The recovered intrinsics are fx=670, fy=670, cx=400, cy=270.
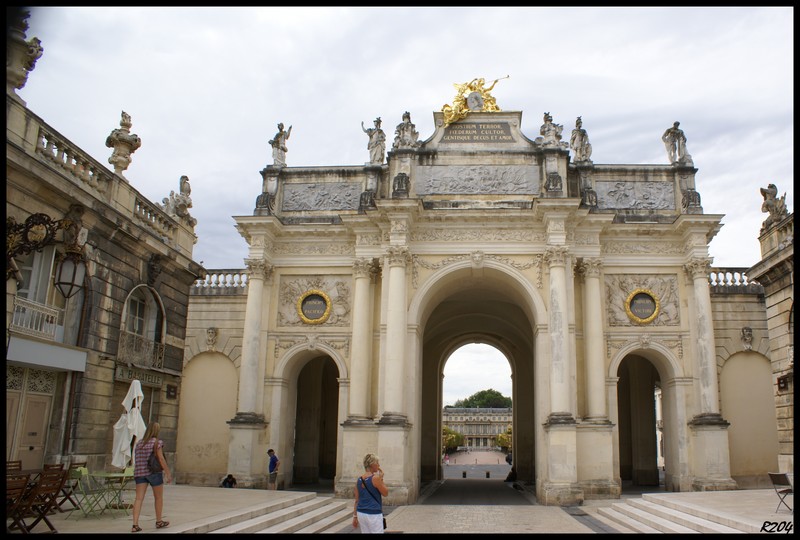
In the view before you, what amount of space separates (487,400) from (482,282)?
120m

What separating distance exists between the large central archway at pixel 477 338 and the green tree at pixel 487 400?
10615 cm

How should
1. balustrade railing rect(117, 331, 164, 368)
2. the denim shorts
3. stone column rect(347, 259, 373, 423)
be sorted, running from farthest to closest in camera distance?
stone column rect(347, 259, 373, 423) < balustrade railing rect(117, 331, 164, 368) < the denim shorts

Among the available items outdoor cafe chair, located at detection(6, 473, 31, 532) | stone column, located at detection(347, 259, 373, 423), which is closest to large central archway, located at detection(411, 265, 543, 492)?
stone column, located at detection(347, 259, 373, 423)

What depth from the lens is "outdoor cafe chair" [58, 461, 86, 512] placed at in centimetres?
1186

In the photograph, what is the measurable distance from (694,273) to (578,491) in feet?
27.9

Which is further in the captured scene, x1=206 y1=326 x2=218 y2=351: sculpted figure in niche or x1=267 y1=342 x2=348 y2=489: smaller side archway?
x1=206 y1=326 x2=218 y2=351: sculpted figure in niche

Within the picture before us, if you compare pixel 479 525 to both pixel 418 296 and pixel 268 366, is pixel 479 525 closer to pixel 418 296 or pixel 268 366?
pixel 418 296

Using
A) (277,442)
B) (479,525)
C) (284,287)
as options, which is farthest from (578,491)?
(284,287)

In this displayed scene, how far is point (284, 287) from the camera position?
79.7ft

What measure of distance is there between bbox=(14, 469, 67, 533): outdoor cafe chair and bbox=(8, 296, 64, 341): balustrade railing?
3.05 meters

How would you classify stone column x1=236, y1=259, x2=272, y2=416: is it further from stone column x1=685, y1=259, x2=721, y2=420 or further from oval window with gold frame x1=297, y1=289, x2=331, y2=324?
stone column x1=685, y1=259, x2=721, y2=420

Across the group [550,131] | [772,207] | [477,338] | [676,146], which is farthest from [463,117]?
[477,338]

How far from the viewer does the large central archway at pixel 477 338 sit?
24.5m

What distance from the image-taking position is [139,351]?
17.4m
